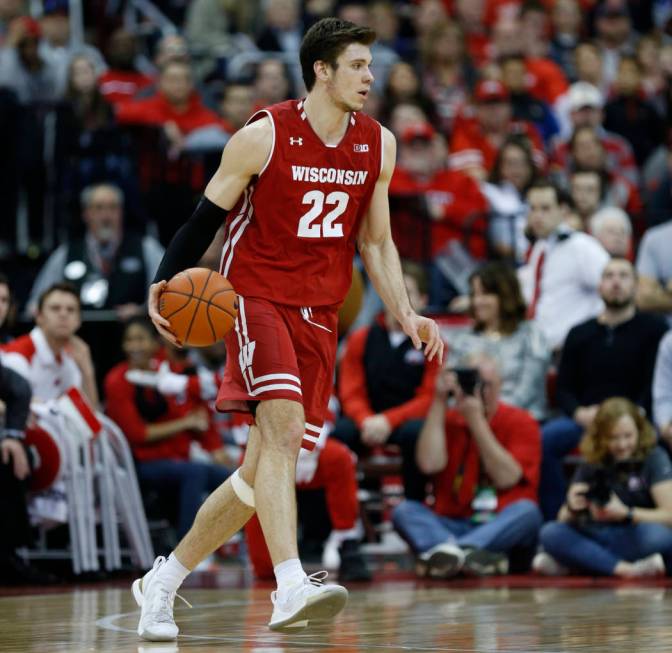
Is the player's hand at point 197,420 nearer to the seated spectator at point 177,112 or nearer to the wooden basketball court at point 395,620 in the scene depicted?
the wooden basketball court at point 395,620

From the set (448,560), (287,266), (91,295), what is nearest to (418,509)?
(448,560)

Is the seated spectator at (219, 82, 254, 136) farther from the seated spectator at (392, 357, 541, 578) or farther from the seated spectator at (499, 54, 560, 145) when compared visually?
the seated spectator at (392, 357, 541, 578)

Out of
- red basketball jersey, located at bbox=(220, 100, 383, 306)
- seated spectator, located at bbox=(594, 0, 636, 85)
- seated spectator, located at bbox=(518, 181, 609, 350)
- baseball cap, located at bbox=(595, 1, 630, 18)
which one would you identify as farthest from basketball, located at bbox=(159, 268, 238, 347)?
baseball cap, located at bbox=(595, 1, 630, 18)

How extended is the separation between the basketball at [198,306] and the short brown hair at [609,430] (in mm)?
4771

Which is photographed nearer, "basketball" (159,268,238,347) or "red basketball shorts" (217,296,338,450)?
"basketball" (159,268,238,347)

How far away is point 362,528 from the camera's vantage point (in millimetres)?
12352

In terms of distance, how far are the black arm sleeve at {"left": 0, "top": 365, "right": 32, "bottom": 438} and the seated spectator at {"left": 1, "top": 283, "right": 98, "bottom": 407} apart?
71 centimetres

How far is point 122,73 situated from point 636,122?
5342 millimetres

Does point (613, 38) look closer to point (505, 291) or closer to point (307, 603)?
point (505, 291)

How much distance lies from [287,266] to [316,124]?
2.00 ft

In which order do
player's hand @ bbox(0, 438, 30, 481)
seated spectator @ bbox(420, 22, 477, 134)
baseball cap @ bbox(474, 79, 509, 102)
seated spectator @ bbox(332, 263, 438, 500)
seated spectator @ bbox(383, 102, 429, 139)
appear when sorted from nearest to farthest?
player's hand @ bbox(0, 438, 30, 481), seated spectator @ bbox(332, 263, 438, 500), seated spectator @ bbox(383, 102, 429, 139), baseball cap @ bbox(474, 79, 509, 102), seated spectator @ bbox(420, 22, 477, 134)

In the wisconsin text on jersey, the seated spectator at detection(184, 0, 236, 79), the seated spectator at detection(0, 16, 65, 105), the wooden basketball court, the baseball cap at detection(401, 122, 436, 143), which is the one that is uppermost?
the seated spectator at detection(184, 0, 236, 79)

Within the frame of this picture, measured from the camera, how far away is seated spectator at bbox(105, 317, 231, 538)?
37.3 ft

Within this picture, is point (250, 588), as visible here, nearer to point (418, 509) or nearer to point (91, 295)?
point (418, 509)
